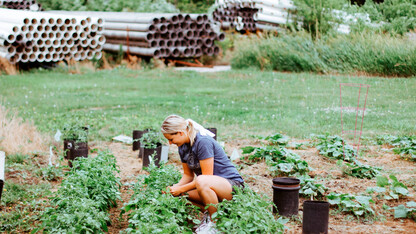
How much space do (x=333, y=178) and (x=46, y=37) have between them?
12.5m

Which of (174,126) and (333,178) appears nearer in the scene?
(174,126)

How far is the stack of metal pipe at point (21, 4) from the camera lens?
22.9 metres

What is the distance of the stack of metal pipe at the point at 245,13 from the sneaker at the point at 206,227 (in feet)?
63.6

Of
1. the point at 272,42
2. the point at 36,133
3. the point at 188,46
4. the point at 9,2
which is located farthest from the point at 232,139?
the point at 9,2

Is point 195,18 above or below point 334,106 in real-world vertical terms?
above

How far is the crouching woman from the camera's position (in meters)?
4.04

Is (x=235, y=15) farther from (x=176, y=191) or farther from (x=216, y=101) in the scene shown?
(x=176, y=191)

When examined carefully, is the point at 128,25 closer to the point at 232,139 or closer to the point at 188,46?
the point at 188,46

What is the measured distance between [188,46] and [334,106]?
9.49 metres

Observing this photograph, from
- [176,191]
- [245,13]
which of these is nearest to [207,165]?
[176,191]

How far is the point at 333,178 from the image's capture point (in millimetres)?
5551

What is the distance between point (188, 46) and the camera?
18453mm

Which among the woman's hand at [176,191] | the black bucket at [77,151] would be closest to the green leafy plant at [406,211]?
the woman's hand at [176,191]

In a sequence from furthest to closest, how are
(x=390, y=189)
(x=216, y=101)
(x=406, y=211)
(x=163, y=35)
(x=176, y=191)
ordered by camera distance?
1. (x=163, y=35)
2. (x=216, y=101)
3. (x=390, y=189)
4. (x=406, y=211)
5. (x=176, y=191)
